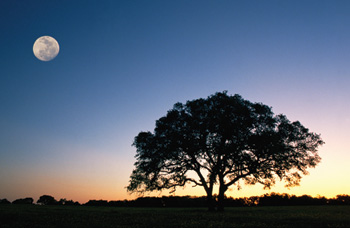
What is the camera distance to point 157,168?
35688mm

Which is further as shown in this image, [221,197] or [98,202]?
[98,202]

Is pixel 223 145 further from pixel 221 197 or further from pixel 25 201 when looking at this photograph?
pixel 25 201

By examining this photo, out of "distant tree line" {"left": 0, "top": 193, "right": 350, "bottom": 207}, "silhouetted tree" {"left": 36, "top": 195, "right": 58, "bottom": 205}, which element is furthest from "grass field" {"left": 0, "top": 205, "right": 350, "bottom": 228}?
"silhouetted tree" {"left": 36, "top": 195, "right": 58, "bottom": 205}

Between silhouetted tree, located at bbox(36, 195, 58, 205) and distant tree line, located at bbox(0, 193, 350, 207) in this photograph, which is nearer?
distant tree line, located at bbox(0, 193, 350, 207)

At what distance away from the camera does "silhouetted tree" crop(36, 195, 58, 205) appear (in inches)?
3030

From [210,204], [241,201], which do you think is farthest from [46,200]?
[210,204]

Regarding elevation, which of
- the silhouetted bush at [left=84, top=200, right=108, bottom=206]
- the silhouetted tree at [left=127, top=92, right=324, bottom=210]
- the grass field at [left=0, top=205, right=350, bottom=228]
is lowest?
the silhouetted bush at [left=84, top=200, right=108, bottom=206]

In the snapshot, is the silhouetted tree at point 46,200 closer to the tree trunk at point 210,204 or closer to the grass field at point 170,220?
the grass field at point 170,220

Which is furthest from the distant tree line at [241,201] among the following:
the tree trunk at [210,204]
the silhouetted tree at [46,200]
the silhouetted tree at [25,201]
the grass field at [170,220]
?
the grass field at [170,220]

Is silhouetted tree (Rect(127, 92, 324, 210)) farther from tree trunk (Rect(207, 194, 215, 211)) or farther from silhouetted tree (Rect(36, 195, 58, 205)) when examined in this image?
silhouetted tree (Rect(36, 195, 58, 205))

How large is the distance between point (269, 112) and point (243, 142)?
646 cm

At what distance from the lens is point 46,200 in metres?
79.1

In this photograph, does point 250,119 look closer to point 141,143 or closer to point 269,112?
point 269,112

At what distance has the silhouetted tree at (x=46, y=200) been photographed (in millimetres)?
76969
